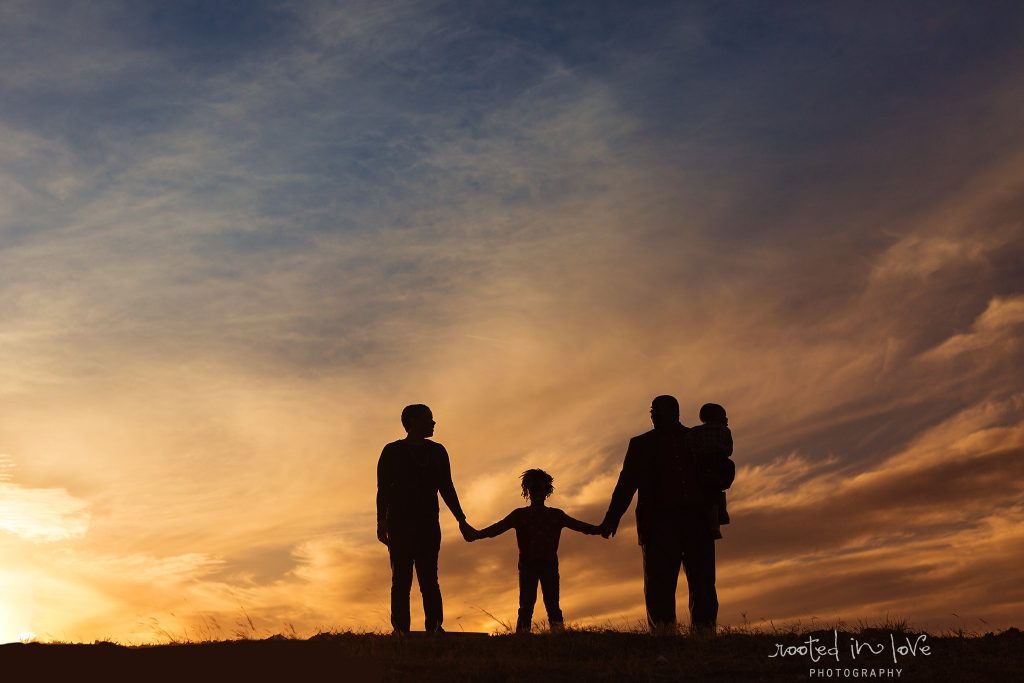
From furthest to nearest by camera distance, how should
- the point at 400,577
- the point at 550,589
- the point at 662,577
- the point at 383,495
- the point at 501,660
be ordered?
the point at 550,589, the point at 383,495, the point at 400,577, the point at 662,577, the point at 501,660

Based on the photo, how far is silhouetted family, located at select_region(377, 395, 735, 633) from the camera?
13.8 metres

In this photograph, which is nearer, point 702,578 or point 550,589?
point 702,578

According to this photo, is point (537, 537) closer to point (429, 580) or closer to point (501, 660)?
point (429, 580)

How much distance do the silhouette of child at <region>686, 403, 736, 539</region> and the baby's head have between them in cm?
7

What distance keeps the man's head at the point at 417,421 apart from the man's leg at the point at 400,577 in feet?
4.42

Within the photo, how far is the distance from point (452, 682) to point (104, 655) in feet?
12.6

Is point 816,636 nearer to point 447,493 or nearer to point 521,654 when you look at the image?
point 521,654

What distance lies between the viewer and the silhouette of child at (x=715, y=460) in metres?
13.9

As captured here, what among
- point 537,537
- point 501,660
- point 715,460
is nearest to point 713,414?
point 715,460

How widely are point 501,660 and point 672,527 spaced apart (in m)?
2.92

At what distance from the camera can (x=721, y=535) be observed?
1387cm

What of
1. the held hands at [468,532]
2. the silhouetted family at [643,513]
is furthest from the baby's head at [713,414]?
the held hands at [468,532]

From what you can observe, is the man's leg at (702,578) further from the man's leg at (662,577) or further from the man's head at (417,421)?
the man's head at (417,421)

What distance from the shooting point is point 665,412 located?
14.0 metres
